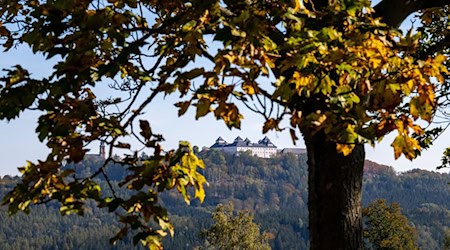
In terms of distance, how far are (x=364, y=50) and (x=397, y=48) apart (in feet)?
2.07

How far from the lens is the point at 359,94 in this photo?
5309 millimetres

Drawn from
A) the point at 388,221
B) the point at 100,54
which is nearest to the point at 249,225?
the point at 388,221

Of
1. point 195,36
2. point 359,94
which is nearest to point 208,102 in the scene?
point 195,36

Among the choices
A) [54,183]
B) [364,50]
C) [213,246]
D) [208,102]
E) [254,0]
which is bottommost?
[213,246]

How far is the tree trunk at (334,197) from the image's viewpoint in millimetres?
6359

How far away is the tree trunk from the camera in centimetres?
636

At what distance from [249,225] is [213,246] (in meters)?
3.86

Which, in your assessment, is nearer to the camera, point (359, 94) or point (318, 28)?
point (318, 28)

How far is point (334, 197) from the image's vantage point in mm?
6371

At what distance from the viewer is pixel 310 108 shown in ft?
20.3

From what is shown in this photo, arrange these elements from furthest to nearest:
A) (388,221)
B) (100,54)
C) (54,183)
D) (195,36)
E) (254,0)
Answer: (388,221)
(100,54)
(254,0)
(54,183)
(195,36)

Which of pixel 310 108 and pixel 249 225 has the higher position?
pixel 310 108

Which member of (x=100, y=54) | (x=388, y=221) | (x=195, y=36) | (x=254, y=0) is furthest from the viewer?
(x=388, y=221)

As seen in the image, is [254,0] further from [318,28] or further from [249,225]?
[249,225]
